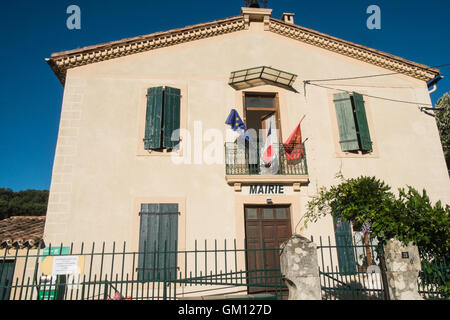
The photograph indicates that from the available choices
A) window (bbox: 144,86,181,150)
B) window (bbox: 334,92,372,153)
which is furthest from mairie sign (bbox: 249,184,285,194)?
window (bbox: 144,86,181,150)

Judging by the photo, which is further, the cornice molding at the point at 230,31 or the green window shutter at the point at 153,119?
the cornice molding at the point at 230,31

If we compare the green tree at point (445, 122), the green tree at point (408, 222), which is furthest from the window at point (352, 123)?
the green tree at point (445, 122)

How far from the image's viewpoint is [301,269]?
4426 millimetres

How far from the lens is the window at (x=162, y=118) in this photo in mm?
8453

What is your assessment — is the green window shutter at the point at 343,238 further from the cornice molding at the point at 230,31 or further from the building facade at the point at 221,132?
the cornice molding at the point at 230,31

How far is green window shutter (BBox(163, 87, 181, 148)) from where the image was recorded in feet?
27.9

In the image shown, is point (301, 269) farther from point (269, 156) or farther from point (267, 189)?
point (269, 156)

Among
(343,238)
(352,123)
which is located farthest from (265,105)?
(343,238)

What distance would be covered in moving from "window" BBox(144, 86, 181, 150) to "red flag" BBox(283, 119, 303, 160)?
10.5 ft

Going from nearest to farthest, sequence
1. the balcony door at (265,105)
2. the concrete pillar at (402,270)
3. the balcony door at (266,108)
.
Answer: the concrete pillar at (402,270)
the balcony door at (266,108)
the balcony door at (265,105)

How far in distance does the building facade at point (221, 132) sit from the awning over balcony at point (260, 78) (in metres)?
0.04

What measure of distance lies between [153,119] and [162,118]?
27 cm

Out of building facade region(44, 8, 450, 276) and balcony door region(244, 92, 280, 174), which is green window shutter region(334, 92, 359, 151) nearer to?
building facade region(44, 8, 450, 276)
